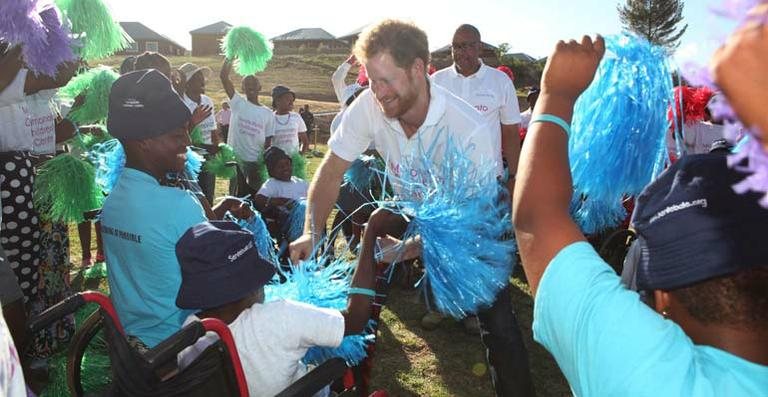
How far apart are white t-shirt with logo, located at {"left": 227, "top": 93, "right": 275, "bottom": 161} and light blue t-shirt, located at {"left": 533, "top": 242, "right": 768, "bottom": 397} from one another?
5.69m

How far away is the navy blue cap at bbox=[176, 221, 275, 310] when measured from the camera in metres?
2.04

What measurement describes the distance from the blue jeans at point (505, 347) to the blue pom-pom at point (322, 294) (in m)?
0.73

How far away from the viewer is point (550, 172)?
1.24 meters

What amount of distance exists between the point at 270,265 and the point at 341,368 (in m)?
0.46

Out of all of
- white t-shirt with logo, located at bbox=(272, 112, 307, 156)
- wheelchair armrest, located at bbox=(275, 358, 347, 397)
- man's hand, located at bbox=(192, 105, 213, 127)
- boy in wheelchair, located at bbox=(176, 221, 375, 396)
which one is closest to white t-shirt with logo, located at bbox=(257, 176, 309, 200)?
man's hand, located at bbox=(192, 105, 213, 127)

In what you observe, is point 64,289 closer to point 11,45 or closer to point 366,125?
point 11,45

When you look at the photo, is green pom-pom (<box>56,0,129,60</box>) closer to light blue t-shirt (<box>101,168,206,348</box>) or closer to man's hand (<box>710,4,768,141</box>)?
light blue t-shirt (<box>101,168,206,348</box>)

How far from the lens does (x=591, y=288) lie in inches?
46.1

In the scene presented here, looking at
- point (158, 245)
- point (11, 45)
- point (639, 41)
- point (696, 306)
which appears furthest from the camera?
point (11, 45)

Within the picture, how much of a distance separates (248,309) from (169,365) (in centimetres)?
39

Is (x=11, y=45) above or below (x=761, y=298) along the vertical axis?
above

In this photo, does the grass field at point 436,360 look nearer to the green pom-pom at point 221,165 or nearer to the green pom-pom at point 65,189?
the green pom-pom at point 221,165

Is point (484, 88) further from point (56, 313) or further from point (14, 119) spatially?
point (56, 313)

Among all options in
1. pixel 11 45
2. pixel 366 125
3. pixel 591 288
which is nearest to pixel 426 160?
pixel 366 125
